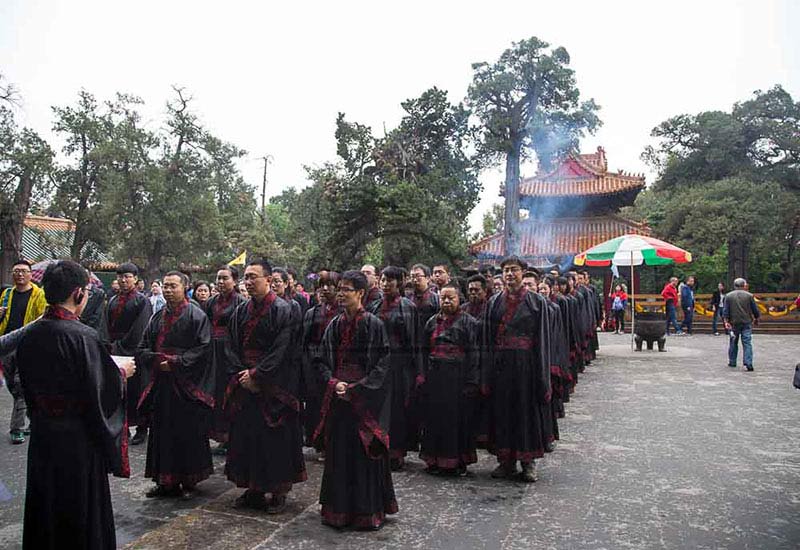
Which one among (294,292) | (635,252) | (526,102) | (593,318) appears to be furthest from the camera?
(526,102)

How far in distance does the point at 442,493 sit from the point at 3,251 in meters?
18.4

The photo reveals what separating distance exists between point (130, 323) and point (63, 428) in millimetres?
3865

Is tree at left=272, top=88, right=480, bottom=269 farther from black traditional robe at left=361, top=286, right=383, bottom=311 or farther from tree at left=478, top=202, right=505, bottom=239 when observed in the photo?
tree at left=478, top=202, right=505, bottom=239

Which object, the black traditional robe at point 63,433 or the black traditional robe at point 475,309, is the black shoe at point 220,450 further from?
the black traditional robe at point 63,433

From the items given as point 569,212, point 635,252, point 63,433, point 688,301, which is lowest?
point 63,433

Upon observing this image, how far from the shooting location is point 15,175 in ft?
60.6

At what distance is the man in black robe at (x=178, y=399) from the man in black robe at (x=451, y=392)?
76.6 inches

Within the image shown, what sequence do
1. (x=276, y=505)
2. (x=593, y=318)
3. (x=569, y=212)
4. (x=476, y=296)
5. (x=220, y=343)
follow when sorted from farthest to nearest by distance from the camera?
1. (x=569, y=212)
2. (x=593, y=318)
3. (x=476, y=296)
4. (x=220, y=343)
5. (x=276, y=505)

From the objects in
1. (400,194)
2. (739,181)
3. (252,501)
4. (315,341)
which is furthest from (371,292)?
(739,181)

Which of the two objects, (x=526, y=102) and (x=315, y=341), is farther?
(x=526, y=102)

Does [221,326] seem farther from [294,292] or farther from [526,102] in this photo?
[526,102]

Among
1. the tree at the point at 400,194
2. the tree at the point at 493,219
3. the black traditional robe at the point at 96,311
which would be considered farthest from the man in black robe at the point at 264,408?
the tree at the point at 493,219

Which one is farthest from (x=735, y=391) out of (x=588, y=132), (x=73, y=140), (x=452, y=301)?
(x=73, y=140)

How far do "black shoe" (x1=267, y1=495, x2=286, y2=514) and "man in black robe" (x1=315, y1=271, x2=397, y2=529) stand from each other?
1.38 ft
